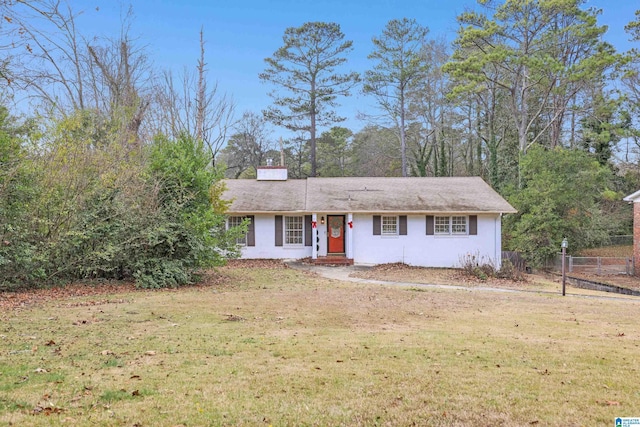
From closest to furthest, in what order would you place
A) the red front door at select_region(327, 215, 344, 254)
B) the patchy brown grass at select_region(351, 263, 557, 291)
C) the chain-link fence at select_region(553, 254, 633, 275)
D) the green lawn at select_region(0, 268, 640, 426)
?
1. the green lawn at select_region(0, 268, 640, 426)
2. the patchy brown grass at select_region(351, 263, 557, 291)
3. the red front door at select_region(327, 215, 344, 254)
4. the chain-link fence at select_region(553, 254, 633, 275)

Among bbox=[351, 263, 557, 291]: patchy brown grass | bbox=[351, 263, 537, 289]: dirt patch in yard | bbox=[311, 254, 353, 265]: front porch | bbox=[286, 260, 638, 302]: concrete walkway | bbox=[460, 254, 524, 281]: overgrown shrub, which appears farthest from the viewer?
bbox=[311, 254, 353, 265]: front porch

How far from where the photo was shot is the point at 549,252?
23.6 m

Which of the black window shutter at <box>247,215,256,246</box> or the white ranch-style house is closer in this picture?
the white ranch-style house

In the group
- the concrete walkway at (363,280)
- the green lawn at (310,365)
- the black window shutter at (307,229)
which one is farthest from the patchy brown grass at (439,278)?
the green lawn at (310,365)

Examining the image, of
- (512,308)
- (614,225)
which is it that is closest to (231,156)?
(614,225)

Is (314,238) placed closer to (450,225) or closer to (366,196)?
(366,196)

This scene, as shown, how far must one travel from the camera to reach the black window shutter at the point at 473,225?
2053cm

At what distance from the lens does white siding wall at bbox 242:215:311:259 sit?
2148cm

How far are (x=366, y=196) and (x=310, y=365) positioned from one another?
670 inches

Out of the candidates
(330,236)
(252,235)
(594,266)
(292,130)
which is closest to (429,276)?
(330,236)

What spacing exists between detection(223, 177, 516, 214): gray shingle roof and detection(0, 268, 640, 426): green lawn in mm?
10787

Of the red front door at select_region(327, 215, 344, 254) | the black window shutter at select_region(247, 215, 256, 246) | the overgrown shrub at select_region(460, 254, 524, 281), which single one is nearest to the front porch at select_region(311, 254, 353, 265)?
the red front door at select_region(327, 215, 344, 254)

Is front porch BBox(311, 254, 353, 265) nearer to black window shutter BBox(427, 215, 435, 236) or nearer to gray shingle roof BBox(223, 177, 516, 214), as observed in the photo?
gray shingle roof BBox(223, 177, 516, 214)

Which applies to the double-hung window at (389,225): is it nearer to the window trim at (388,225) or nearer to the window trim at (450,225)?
the window trim at (388,225)
